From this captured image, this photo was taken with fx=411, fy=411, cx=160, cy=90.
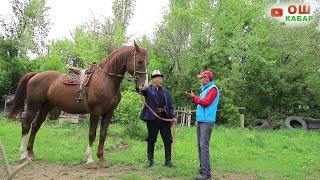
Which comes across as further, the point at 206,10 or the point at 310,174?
the point at 206,10

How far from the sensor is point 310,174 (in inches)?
318

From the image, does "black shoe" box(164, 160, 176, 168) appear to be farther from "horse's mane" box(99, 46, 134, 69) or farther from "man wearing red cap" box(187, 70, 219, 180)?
"horse's mane" box(99, 46, 134, 69)

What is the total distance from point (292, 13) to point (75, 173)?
19.6 meters

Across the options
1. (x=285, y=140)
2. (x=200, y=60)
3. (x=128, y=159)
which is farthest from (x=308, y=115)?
(x=128, y=159)

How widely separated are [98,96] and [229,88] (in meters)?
13.9

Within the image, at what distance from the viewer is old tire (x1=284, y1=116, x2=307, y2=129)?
19.6 m

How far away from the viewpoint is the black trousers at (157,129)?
303 inches

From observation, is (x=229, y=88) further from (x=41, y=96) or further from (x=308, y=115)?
(x=41, y=96)

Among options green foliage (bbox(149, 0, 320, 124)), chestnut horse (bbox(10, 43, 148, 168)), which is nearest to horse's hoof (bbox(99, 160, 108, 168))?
chestnut horse (bbox(10, 43, 148, 168))

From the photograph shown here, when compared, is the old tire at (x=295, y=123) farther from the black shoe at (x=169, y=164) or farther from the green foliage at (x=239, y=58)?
the black shoe at (x=169, y=164)

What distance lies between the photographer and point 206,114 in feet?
21.8

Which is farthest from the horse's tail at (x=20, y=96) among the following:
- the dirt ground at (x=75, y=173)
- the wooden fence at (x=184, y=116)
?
the wooden fence at (x=184, y=116)

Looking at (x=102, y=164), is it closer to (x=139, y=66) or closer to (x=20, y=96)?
(x=139, y=66)

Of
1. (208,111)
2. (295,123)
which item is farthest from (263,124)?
(208,111)
